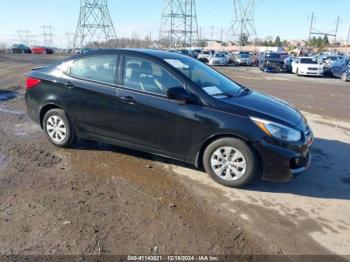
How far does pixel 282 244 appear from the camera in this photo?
317 centimetres

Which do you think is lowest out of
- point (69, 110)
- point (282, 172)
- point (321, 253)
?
point (321, 253)

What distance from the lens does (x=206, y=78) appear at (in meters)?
4.93

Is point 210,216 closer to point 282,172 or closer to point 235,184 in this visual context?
point 235,184

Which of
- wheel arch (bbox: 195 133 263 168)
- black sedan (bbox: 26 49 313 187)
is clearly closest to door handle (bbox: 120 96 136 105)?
black sedan (bbox: 26 49 313 187)

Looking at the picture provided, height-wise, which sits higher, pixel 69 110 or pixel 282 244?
pixel 69 110

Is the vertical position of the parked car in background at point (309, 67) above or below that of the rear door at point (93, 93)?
below

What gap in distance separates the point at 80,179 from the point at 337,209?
3.28 meters

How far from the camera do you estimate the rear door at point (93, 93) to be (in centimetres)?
489

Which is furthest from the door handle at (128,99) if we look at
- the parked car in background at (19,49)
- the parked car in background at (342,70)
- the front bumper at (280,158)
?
the parked car in background at (19,49)

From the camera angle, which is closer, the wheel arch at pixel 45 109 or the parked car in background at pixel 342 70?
the wheel arch at pixel 45 109

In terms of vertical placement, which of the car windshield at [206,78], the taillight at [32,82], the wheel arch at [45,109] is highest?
the car windshield at [206,78]

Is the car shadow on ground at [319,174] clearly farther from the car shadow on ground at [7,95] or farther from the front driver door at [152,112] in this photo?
the car shadow on ground at [7,95]

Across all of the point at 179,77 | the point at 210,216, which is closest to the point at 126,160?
the point at 179,77

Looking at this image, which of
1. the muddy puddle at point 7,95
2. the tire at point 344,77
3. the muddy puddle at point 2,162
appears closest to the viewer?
the muddy puddle at point 2,162
